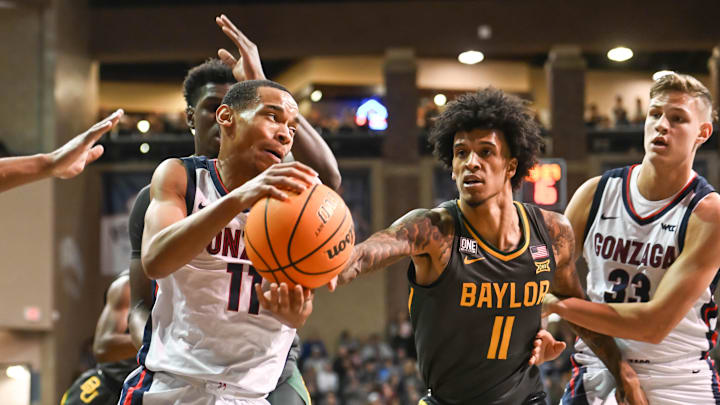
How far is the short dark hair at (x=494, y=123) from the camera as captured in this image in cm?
414

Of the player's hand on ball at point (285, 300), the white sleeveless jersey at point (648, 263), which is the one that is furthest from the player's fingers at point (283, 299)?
the white sleeveless jersey at point (648, 263)

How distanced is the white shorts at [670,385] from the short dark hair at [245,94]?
230 cm

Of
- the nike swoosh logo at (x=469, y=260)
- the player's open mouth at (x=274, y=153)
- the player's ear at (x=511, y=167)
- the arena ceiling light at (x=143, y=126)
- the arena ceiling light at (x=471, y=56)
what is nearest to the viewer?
the player's open mouth at (x=274, y=153)

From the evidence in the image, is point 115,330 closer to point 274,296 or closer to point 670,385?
point 274,296

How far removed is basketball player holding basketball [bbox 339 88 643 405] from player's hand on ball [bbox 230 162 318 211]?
3.21 ft

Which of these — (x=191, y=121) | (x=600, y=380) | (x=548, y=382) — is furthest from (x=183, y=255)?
(x=548, y=382)

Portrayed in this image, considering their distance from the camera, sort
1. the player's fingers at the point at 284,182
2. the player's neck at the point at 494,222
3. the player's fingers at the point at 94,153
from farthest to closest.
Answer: the player's neck at the point at 494,222
the player's fingers at the point at 94,153
the player's fingers at the point at 284,182

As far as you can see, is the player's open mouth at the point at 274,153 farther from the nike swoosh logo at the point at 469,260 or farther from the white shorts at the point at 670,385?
the white shorts at the point at 670,385

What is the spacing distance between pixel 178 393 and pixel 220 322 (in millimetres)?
336

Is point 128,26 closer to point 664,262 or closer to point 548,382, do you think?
point 548,382

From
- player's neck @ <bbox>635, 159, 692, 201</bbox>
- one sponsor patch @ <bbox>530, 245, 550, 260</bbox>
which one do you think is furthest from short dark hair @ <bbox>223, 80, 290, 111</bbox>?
player's neck @ <bbox>635, 159, 692, 201</bbox>

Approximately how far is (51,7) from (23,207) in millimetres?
3876

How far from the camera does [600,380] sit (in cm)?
445

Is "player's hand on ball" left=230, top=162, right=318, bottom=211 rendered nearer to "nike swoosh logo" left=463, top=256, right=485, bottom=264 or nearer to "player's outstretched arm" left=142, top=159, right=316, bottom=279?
"player's outstretched arm" left=142, top=159, right=316, bottom=279
